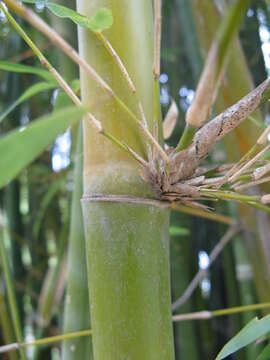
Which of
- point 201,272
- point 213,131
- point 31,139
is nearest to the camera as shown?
point 31,139

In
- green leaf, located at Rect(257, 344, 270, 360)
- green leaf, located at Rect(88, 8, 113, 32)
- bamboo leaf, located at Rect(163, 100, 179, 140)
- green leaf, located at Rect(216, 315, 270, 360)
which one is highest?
bamboo leaf, located at Rect(163, 100, 179, 140)

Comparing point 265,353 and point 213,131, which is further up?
point 213,131

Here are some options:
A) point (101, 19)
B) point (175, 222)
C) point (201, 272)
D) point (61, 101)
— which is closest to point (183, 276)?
point (175, 222)

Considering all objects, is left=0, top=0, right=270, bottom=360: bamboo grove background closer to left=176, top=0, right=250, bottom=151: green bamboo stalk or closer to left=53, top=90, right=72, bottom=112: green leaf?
left=53, top=90, right=72, bottom=112: green leaf

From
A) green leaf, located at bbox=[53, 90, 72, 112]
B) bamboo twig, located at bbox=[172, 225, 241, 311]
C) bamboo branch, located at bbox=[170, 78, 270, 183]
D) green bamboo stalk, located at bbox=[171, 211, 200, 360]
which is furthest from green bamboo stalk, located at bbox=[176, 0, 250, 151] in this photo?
green bamboo stalk, located at bbox=[171, 211, 200, 360]

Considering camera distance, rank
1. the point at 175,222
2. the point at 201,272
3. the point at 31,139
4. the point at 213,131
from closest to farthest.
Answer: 1. the point at 31,139
2. the point at 213,131
3. the point at 201,272
4. the point at 175,222

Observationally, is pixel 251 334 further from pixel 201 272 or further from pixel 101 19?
pixel 201 272

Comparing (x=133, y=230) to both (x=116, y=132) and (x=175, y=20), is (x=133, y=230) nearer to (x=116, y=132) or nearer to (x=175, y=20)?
(x=116, y=132)
